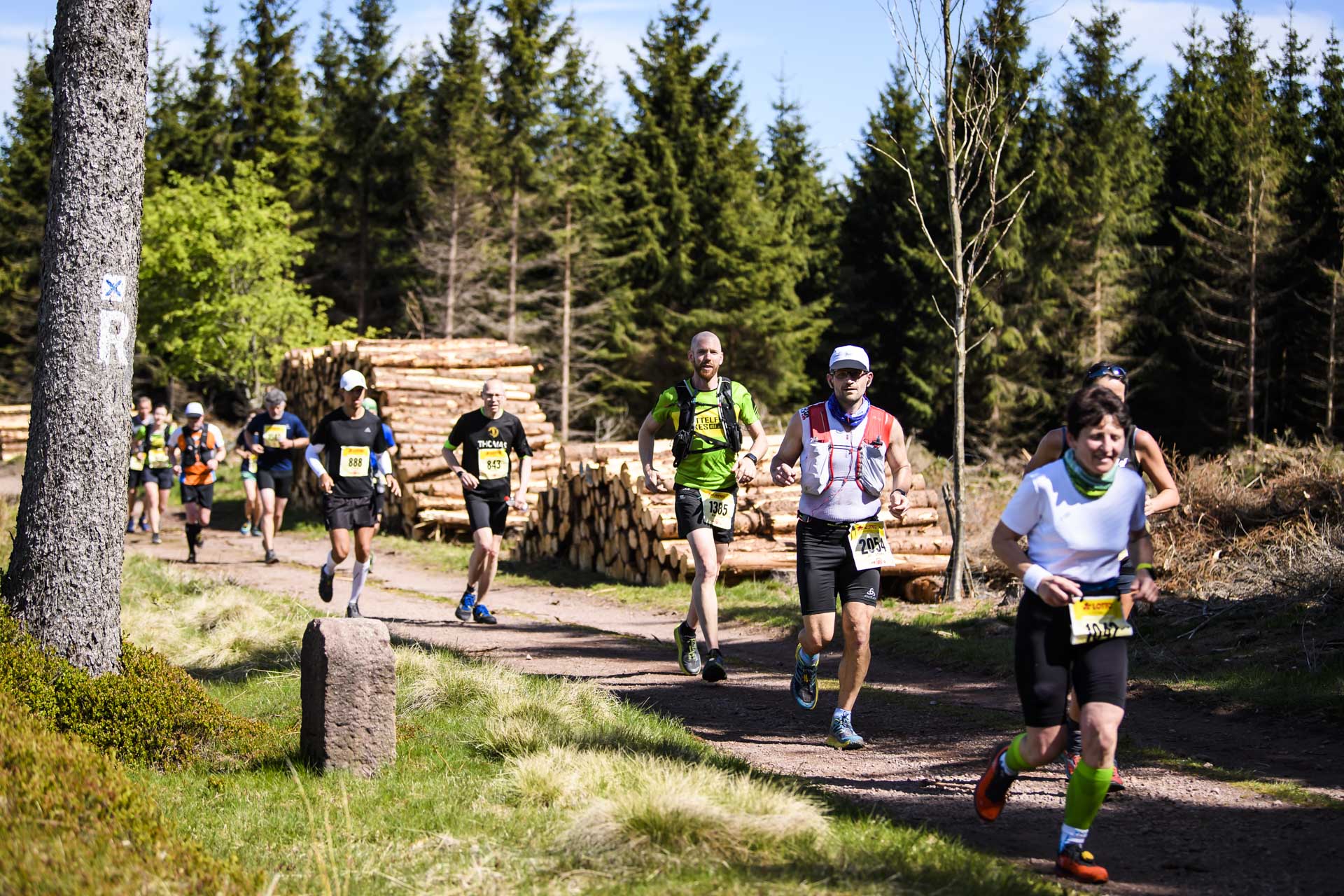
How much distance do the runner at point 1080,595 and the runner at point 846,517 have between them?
159 centimetres

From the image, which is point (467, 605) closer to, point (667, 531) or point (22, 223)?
point (667, 531)

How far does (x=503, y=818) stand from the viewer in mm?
5059

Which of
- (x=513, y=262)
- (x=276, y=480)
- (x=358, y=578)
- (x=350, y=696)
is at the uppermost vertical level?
(x=513, y=262)

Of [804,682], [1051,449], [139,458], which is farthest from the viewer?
[139,458]

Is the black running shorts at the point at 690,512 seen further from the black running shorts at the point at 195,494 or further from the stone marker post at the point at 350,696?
the black running shorts at the point at 195,494

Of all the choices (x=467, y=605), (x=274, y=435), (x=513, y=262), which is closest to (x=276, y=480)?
(x=274, y=435)

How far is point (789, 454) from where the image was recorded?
22.6 feet

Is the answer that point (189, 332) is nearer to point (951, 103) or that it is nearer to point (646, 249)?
point (646, 249)

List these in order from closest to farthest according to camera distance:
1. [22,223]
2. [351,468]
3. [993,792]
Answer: [993,792] < [351,468] < [22,223]

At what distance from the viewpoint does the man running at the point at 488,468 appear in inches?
442

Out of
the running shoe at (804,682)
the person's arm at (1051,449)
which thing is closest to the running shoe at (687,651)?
the running shoe at (804,682)

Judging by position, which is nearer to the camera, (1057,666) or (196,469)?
(1057,666)

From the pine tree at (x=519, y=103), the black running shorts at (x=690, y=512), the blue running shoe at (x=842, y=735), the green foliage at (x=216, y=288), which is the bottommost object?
the blue running shoe at (x=842, y=735)

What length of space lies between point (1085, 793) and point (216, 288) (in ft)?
112
